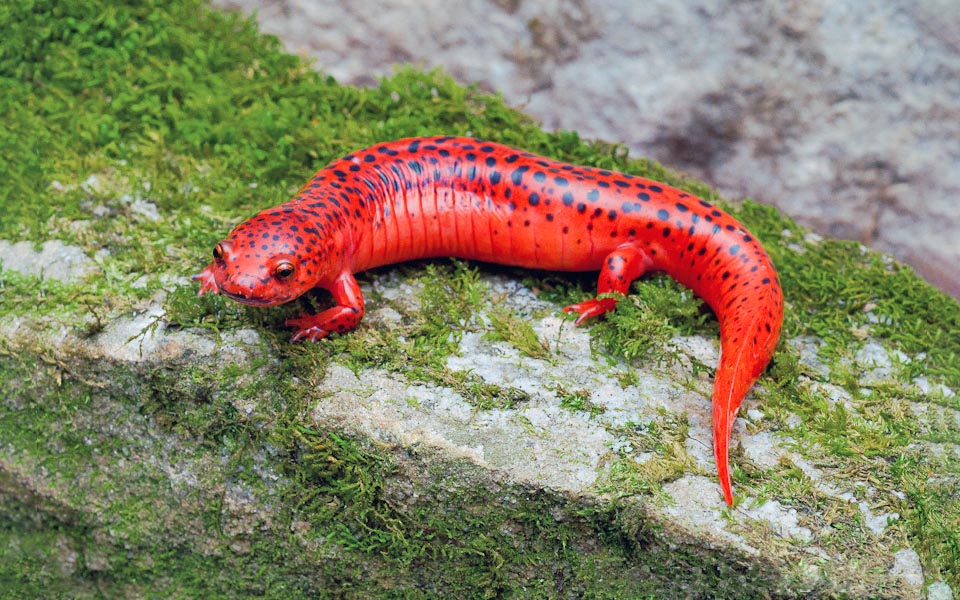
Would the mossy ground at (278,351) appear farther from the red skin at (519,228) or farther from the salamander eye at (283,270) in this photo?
the salamander eye at (283,270)

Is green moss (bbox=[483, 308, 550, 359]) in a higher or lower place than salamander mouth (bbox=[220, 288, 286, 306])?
lower

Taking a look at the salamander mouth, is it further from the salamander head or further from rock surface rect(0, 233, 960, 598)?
rock surface rect(0, 233, 960, 598)

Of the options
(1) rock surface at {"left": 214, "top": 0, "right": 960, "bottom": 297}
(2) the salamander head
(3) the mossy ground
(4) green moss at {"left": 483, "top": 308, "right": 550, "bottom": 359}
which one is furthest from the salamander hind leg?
(1) rock surface at {"left": 214, "top": 0, "right": 960, "bottom": 297}

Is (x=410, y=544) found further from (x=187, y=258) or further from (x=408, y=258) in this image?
(x=187, y=258)

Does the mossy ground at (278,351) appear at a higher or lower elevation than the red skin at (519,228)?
lower

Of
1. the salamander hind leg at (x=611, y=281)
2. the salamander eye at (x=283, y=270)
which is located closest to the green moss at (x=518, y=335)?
the salamander hind leg at (x=611, y=281)

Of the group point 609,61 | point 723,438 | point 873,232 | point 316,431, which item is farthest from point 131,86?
point 873,232
